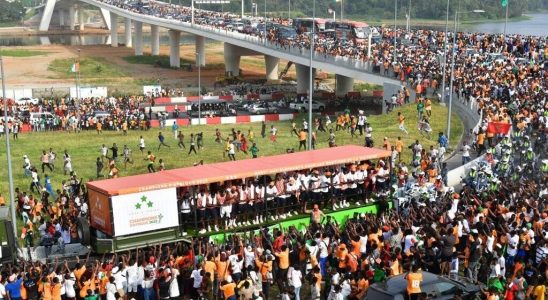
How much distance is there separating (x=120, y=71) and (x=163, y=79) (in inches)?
370

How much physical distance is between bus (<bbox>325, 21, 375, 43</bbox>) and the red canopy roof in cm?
4478

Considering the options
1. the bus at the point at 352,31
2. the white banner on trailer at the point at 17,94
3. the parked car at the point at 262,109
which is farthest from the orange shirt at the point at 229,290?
the white banner on trailer at the point at 17,94

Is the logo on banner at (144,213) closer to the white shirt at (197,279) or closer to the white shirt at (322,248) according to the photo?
the white shirt at (197,279)

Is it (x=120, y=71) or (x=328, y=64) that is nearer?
(x=328, y=64)

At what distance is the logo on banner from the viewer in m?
20.1

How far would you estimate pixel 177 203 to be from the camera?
68.5ft

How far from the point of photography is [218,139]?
4147 cm

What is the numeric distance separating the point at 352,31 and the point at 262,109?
49.8 feet

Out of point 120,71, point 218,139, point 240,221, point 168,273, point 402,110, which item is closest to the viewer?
point 168,273

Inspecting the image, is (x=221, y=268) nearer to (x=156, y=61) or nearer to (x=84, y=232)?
(x=84, y=232)

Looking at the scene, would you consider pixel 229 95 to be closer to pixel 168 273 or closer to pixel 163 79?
pixel 163 79

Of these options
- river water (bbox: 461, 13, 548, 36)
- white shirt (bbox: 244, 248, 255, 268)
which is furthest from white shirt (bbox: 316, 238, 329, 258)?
river water (bbox: 461, 13, 548, 36)

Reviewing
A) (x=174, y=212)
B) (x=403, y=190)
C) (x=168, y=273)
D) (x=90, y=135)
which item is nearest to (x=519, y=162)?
(x=403, y=190)

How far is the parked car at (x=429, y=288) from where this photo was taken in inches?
603
